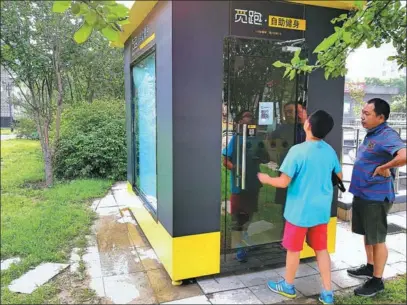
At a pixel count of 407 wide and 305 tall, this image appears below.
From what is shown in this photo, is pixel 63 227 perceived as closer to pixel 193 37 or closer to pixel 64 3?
pixel 193 37

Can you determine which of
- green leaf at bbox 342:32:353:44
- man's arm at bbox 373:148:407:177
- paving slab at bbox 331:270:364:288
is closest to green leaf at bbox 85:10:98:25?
green leaf at bbox 342:32:353:44

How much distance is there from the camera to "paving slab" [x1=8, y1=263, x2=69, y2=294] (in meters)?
3.00

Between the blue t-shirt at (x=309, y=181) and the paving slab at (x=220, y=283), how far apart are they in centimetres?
87

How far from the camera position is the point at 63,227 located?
4.43m

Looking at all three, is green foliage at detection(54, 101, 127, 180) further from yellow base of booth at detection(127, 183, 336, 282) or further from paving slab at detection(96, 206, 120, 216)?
yellow base of booth at detection(127, 183, 336, 282)

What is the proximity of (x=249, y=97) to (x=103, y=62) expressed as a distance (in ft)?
22.0

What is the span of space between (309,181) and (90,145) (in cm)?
587

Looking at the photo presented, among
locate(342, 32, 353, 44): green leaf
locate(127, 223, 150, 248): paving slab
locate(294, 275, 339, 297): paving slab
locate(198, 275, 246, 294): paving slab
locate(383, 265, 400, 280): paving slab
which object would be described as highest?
locate(342, 32, 353, 44): green leaf

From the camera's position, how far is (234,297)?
2902 mm

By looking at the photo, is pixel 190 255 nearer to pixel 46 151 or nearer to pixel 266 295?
pixel 266 295

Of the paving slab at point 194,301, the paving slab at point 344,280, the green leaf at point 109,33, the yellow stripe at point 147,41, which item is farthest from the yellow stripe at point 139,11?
the paving slab at point 344,280

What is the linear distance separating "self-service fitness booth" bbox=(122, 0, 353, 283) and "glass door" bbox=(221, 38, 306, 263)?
1cm

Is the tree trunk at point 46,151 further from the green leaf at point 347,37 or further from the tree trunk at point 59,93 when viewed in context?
the green leaf at point 347,37

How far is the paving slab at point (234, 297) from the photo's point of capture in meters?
2.84
